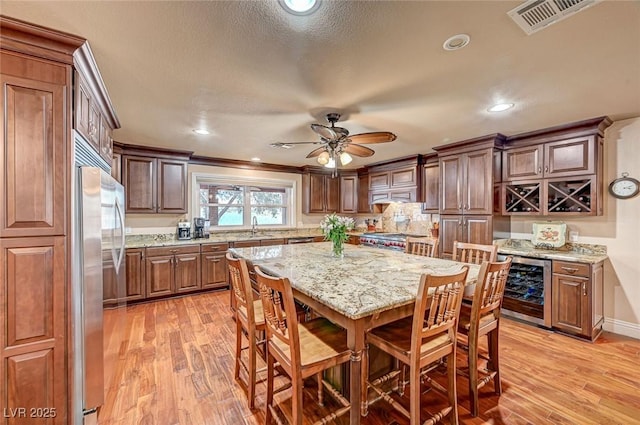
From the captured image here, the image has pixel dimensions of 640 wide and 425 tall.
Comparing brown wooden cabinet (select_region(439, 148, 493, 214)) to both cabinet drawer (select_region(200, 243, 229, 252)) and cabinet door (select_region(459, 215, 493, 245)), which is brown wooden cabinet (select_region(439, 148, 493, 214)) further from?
cabinet drawer (select_region(200, 243, 229, 252))

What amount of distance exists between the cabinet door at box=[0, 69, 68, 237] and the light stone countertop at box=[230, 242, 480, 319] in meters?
1.37

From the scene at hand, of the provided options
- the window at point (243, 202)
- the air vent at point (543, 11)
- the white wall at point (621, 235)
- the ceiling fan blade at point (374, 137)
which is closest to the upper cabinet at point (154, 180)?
the window at point (243, 202)

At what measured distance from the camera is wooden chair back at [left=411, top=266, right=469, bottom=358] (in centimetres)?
137

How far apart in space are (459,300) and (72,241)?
2250 mm

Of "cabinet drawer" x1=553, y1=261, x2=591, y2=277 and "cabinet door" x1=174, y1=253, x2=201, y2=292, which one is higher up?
"cabinet drawer" x1=553, y1=261, x2=591, y2=277

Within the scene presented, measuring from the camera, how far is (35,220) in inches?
57.3

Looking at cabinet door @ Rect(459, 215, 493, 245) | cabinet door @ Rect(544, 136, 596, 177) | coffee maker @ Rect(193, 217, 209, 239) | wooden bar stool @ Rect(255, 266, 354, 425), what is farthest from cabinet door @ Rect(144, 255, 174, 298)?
cabinet door @ Rect(544, 136, 596, 177)

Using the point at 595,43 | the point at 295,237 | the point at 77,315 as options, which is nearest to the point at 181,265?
the point at 295,237

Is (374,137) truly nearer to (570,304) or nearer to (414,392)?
(414,392)

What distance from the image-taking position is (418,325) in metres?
1.38

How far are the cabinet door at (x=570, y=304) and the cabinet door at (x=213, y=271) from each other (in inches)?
174

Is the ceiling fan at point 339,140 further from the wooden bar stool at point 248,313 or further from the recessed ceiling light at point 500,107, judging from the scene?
the wooden bar stool at point 248,313

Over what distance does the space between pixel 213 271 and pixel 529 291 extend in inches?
174

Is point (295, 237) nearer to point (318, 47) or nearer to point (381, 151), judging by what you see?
point (381, 151)
